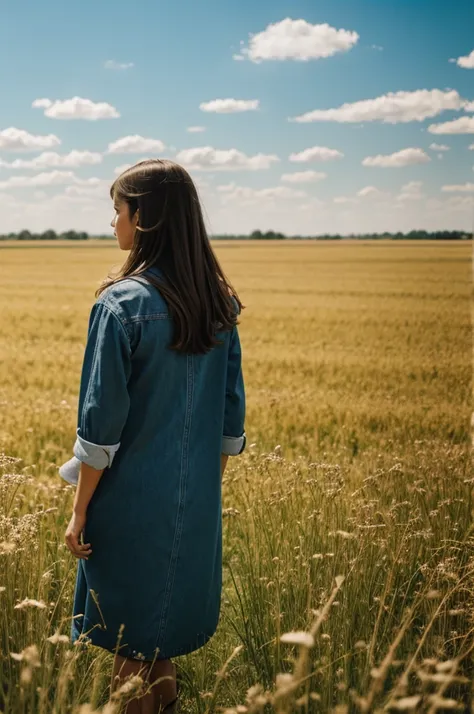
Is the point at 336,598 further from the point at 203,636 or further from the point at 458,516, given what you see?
the point at 458,516

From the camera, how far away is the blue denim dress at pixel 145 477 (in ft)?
7.57

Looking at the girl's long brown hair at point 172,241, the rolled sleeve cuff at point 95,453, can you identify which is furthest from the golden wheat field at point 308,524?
the girl's long brown hair at point 172,241

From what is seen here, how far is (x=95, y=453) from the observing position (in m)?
2.29

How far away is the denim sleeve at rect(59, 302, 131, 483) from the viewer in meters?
2.28

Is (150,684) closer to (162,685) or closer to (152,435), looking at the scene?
(162,685)

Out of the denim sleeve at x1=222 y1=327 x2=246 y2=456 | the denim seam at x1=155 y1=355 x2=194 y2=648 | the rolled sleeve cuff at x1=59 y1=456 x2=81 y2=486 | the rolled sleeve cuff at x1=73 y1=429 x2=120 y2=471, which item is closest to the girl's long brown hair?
the denim seam at x1=155 y1=355 x2=194 y2=648

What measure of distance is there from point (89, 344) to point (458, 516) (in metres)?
2.27

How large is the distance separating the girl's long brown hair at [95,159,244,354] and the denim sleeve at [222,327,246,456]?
254 millimetres

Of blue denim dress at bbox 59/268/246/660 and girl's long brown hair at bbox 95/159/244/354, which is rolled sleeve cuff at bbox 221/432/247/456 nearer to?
blue denim dress at bbox 59/268/246/660

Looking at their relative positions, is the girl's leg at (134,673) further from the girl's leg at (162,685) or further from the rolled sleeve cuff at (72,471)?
the rolled sleeve cuff at (72,471)

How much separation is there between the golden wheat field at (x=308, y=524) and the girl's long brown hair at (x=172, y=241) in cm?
89

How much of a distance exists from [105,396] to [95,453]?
0.18 meters

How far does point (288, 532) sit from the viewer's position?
11.1 ft

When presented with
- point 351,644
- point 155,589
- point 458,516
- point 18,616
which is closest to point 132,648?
point 155,589
